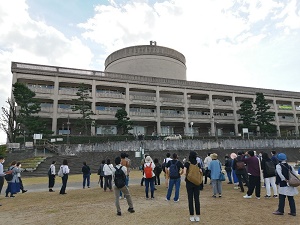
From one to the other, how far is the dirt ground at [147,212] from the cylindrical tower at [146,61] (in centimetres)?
4022

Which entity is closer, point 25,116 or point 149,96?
point 25,116

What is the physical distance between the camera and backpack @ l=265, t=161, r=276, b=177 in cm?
830

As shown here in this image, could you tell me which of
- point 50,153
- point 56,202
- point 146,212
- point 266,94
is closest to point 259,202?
point 146,212

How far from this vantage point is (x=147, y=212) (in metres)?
6.67

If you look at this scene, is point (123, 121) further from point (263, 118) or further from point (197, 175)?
point (197, 175)

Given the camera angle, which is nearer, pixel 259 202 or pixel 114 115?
pixel 259 202

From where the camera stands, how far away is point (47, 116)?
34938 millimetres

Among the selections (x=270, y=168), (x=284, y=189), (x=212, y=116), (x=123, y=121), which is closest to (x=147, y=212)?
(x=284, y=189)

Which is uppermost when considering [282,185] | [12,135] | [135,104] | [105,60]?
[105,60]

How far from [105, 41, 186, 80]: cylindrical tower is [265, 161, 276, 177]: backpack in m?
40.3

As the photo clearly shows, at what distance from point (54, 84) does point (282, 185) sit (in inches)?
1408

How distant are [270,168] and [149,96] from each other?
34.8 metres

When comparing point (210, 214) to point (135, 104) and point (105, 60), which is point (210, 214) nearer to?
point (135, 104)

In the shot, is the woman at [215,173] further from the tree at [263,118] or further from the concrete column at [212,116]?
the tree at [263,118]
